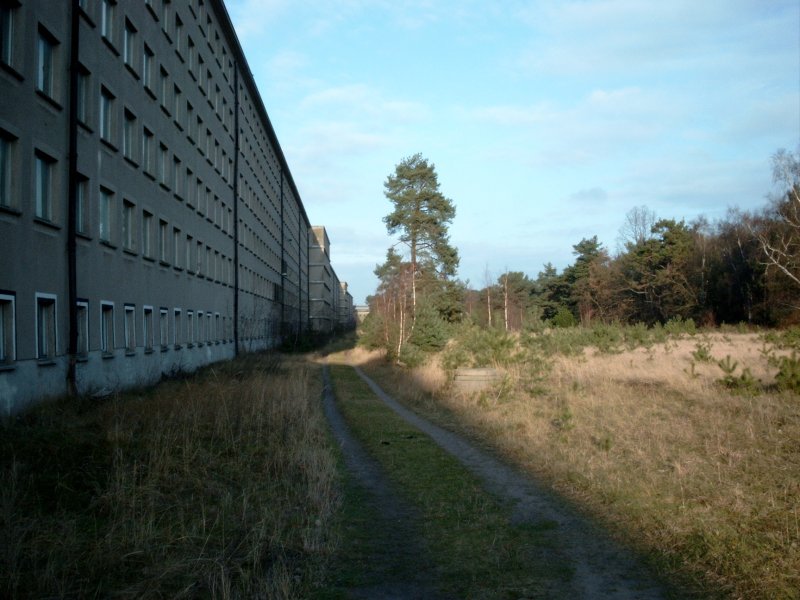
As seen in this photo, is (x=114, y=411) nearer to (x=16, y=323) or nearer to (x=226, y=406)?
(x=226, y=406)

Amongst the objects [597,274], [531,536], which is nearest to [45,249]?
[531,536]

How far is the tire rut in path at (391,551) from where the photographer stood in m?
5.65

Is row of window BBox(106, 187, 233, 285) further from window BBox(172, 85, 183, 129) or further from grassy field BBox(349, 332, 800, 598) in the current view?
grassy field BBox(349, 332, 800, 598)

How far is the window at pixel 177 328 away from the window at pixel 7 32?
16168 millimetres

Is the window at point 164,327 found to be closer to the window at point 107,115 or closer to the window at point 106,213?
the window at point 106,213

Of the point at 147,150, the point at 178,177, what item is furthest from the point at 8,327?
the point at 178,177

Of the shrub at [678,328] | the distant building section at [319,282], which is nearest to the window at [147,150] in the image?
the shrub at [678,328]

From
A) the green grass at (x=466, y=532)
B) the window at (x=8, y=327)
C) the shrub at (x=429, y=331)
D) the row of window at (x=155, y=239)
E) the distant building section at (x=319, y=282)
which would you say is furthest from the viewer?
the distant building section at (x=319, y=282)

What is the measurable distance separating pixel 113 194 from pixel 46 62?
531cm

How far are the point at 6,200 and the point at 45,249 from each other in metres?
1.93

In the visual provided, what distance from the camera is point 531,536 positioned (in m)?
7.09

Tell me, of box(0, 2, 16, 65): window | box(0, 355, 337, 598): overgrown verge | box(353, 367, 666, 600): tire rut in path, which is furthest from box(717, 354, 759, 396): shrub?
box(0, 2, 16, 65): window

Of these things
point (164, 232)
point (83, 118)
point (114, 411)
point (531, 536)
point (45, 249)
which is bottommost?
point (531, 536)

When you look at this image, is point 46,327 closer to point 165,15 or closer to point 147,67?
point 147,67
